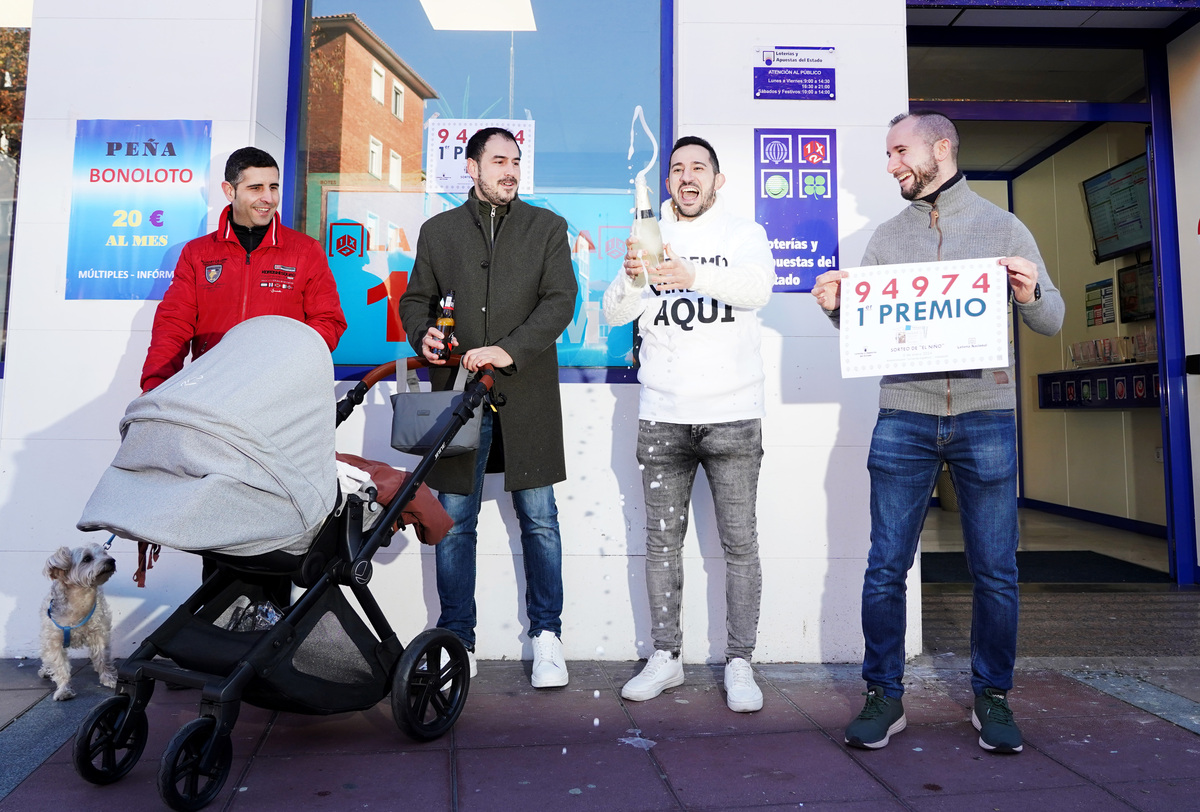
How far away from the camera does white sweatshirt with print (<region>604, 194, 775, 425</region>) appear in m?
3.00

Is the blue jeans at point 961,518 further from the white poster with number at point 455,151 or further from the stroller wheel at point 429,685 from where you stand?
the white poster with number at point 455,151

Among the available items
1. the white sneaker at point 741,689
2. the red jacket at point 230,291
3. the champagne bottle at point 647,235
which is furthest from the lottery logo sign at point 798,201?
the red jacket at point 230,291

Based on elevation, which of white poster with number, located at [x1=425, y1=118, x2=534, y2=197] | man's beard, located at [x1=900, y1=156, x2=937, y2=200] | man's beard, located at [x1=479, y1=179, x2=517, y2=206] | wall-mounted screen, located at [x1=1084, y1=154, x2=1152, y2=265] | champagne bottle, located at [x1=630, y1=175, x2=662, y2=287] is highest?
wall-mounted screen, located at [x1=1084, y1=154, x2=1152, y2=265]

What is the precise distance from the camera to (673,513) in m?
3.17

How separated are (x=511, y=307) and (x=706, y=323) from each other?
0.77 m

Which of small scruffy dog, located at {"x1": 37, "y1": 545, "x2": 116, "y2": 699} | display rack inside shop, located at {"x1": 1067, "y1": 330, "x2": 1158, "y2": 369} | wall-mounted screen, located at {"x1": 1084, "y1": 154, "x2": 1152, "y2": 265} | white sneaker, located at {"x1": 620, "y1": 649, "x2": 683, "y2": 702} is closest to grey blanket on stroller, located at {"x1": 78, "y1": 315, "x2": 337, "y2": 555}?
small scruffy dog, located at {"x1": 37, "y1": 545, "x2": 116, "y2": 699}

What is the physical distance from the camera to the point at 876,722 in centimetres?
264

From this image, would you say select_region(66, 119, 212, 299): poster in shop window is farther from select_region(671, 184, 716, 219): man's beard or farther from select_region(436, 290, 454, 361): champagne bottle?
select_region(671, 184, 716, 219): man's beard

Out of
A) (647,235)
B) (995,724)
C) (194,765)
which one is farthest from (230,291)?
(995,724)

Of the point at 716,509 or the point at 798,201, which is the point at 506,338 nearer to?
the point at 716,509

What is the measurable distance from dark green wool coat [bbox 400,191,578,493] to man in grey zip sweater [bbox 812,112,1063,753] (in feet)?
3.50

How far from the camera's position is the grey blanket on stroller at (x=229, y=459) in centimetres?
201

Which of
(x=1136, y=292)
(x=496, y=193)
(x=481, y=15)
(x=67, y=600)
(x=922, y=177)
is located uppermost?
(x=481, y=15)

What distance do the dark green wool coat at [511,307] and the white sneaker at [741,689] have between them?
0.98m
